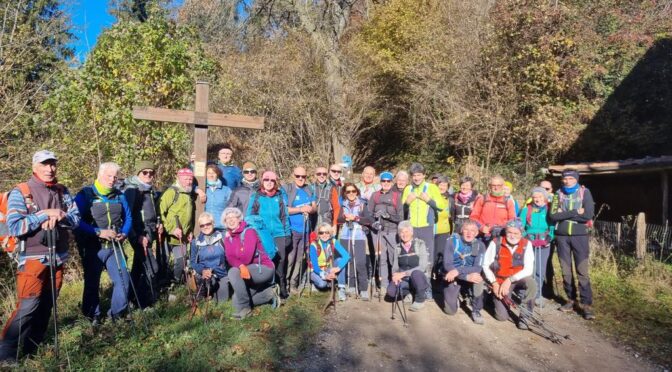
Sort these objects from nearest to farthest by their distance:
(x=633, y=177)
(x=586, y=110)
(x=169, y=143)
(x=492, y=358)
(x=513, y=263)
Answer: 1. (x=492, y=358)
2. (x=513, y=263)
3. (x=169, y=143)
4. (x=633, y=177)
5. (x=586, y=110)

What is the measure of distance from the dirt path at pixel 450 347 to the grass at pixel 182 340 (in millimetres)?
360

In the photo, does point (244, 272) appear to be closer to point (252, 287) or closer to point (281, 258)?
point (252, 287)

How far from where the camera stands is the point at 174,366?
406cm

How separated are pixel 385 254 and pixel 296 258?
4.33ft

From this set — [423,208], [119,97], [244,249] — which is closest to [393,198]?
[423,208]

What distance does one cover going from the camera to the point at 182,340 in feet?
15.0

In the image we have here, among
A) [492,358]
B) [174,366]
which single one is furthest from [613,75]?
[174,366]

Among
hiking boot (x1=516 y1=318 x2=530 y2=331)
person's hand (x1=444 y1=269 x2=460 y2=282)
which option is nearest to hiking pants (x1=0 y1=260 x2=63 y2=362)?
person's hand (x1=444 y1=269 x2=460 y2=282)

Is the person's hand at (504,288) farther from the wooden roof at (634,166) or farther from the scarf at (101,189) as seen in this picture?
the scarf at (101,189)

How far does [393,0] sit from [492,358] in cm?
1511

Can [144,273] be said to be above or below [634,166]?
below

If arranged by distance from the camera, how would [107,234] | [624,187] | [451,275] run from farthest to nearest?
[624,187] < [451,275] < [107,234]

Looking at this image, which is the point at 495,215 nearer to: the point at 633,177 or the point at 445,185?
the point at 445,185

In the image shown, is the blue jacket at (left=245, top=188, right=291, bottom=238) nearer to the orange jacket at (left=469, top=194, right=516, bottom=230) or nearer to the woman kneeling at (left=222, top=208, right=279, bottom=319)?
the woman kneeling at (left=222, top=208, right=279, bottom=319)
